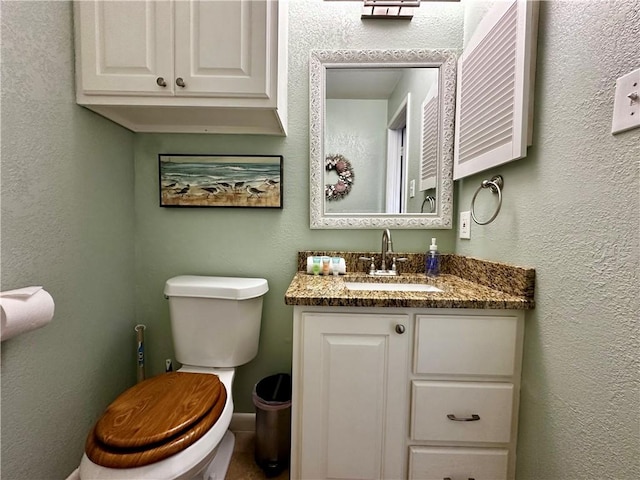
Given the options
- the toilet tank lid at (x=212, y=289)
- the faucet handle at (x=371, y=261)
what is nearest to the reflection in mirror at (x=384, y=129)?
the faucet handle at (x=371, y=261)

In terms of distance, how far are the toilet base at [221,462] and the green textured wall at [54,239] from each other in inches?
20.2

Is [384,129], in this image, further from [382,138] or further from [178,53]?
[178,53]

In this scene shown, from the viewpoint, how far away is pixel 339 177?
1438 millimetres

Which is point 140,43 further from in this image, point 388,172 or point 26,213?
point 388,172

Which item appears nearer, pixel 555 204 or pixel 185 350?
pixel 555 204

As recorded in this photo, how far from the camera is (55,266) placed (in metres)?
0.97

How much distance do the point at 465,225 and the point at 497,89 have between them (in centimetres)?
58

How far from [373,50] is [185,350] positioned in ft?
5.56

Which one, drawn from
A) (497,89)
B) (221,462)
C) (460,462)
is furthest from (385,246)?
(221,462)

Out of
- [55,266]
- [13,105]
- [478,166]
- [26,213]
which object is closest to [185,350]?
[55,266]

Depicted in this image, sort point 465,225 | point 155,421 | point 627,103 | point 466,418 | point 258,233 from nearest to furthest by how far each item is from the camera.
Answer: point 627,103, point 155,421, point 466,418, point 465,225, point 258,233

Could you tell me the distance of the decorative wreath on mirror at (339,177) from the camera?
56.1 inches

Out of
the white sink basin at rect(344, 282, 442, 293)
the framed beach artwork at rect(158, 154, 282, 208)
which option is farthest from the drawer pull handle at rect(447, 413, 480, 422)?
the framed beach artwork at rect(158, 154, 282, 208)

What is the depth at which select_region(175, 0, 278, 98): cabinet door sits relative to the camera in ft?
3.27
